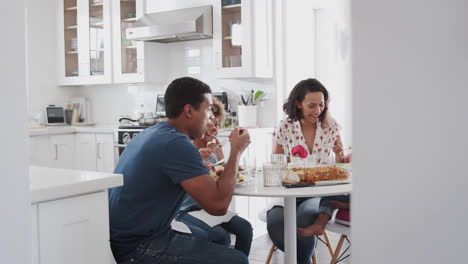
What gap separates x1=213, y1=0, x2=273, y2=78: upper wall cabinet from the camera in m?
3.99

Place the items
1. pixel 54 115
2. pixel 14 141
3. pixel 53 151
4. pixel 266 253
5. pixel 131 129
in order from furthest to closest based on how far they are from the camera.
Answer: pixel 54 115, pixel 53 151, pixel 131 129, pixel 266 253, pixel 14 141

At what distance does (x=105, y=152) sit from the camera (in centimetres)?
476

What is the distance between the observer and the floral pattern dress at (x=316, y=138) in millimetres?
2988

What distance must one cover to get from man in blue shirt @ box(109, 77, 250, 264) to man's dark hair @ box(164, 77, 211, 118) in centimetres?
15

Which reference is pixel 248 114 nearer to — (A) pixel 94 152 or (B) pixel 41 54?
(A) pixel 94 152

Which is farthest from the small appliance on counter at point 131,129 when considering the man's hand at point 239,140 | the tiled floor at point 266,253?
the man's hand at point 239,140

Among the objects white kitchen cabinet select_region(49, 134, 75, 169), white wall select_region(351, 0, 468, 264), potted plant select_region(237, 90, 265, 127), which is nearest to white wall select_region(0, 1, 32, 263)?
white wall select_region(351, 0, 468, 264)

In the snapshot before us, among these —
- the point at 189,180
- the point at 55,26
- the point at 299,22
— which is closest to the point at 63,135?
the point at 55,26

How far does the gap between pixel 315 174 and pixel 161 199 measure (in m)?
0.72

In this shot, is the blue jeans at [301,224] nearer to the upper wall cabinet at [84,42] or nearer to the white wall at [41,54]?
the upper wall cabinet at [84,42]

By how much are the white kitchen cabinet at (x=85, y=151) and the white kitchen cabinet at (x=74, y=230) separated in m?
3.40

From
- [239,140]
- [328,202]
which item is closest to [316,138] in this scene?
[328,202]

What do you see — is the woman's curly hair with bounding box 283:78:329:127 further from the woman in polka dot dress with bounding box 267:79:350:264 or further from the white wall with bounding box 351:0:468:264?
the white wall with bounding box 351:0:468:264

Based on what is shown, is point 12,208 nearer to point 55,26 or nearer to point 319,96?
point 319,96
